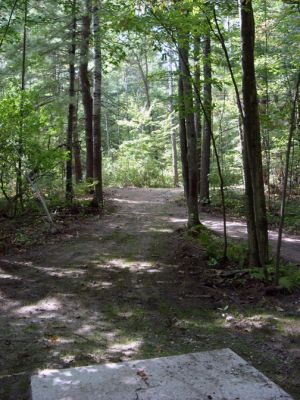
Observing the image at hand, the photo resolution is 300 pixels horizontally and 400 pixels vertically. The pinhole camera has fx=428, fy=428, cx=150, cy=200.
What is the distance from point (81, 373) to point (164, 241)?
240 inches

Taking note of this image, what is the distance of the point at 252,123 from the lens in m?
6.95

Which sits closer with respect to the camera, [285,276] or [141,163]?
[285,276]

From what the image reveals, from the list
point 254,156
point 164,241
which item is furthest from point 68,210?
point 254,156

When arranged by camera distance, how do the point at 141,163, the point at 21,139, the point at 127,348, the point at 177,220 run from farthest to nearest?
the point at 141,163
the point at 177,220
the point at 21,139
the point at 127,348

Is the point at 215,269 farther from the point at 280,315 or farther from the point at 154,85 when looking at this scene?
the point at 154,85

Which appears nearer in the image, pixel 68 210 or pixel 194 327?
pixel 194 327

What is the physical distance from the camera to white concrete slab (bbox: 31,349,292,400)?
358cm

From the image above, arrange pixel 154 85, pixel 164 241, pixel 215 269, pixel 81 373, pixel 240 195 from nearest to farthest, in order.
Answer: pixel 81 373 → pixel 215 269 → pixel 164 241 → pixel 240 195 → pixel 154 85

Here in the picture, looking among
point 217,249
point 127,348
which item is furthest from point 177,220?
point 127,348

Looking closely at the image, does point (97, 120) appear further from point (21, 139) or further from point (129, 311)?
point (129, 311)

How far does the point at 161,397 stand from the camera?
354cm

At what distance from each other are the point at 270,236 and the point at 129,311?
239 inches

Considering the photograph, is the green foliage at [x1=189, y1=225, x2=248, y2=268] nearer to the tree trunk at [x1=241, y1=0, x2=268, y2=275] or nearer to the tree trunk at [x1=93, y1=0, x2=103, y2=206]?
the tree trunk at [x1=241, y1=0, x2=268, y2=275]

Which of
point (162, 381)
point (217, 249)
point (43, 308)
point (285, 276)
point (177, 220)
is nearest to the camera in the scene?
point (162, 381)
